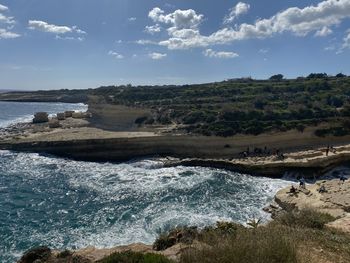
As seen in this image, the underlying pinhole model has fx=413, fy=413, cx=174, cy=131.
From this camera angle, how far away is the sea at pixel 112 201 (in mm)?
21500

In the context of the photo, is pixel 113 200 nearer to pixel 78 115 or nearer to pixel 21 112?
pixel 78 115

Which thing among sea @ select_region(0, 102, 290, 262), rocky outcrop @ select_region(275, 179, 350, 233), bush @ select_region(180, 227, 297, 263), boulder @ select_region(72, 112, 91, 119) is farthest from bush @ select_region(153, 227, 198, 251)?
boulder @ select_region(72, 112, 91, 119)

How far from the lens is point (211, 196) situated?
95.2 feet

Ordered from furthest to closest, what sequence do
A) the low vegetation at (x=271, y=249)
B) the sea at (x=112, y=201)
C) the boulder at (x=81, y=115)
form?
the boulder at (x=81, y=115) < the sea at (x=112, y=201) < the low vegetation at (x=271, y=249)

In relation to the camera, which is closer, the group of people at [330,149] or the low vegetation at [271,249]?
the low vegetation at [271,249]

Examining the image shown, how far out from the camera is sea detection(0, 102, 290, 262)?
2150 cm

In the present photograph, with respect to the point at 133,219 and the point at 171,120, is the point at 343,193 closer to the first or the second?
the point at 133,219

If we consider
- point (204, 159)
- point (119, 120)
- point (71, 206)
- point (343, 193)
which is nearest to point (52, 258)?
point (71, 206)

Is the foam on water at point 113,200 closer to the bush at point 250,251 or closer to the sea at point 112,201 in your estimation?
the sea at point 112,201

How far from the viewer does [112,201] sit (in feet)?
90.5

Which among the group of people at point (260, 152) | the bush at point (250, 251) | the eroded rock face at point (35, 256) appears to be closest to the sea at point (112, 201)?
the eroded rock face at point (35, 256)

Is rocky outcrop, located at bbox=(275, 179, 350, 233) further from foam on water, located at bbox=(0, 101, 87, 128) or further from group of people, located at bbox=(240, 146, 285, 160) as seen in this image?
foam on water, located at bbox=(0, 101, 87, 128)

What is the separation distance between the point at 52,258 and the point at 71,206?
1352 centimetres

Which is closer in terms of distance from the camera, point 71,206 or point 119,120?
point 71,206
